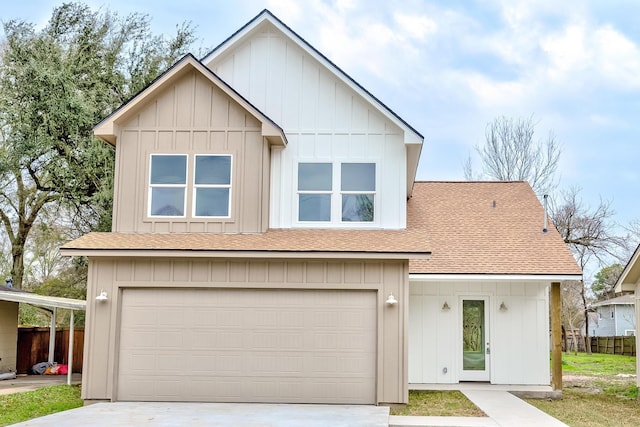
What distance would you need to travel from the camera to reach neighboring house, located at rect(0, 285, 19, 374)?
18750 mm

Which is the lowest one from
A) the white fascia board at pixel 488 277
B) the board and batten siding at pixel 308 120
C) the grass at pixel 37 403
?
the grass at pixel 37 403

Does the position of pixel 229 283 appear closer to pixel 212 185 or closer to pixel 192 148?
pixel 212 185

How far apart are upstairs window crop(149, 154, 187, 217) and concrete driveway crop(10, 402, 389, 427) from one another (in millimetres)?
3848

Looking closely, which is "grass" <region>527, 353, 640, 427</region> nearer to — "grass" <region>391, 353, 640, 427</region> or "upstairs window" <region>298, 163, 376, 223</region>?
"grass" <region>391, 353, 640, 427</region>

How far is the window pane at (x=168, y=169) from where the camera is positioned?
46.9 feet

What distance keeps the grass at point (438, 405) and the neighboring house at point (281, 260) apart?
1.56 ft

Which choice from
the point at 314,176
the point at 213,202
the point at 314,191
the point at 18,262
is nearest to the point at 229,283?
the point at 213,202

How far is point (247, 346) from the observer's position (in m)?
13.3

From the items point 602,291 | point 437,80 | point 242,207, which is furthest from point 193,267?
point 602,291

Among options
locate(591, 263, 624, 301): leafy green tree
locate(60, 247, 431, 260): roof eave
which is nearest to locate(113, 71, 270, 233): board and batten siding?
locate(60, 247, 431, 260): roof eave

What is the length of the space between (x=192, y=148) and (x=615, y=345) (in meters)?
29.9

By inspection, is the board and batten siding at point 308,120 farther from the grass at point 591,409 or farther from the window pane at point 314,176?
the grass at point 591,409

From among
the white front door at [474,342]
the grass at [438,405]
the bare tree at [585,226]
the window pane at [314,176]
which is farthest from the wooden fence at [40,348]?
the bare tree at [585,226]

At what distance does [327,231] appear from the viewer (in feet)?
47.3
